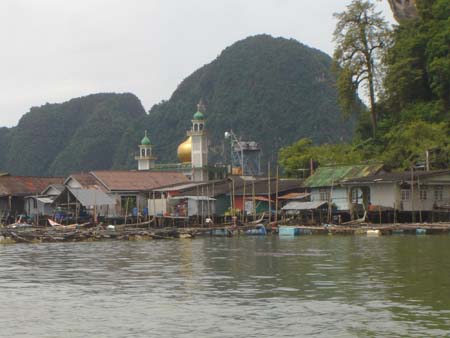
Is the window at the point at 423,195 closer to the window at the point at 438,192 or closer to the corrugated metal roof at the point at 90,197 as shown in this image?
the window at the point at 438,192

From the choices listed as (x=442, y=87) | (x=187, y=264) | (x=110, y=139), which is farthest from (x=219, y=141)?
(x=187, y=264)

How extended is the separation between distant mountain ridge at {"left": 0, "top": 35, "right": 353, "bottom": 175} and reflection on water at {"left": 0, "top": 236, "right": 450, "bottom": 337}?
8391 centimetres

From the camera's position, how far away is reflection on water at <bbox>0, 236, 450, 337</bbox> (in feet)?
44.5

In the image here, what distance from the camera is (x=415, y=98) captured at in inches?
2156

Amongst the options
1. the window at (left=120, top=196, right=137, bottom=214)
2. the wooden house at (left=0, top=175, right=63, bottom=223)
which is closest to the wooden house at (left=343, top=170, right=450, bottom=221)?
the window at (left=120, top=196, right=137, bottom=214)

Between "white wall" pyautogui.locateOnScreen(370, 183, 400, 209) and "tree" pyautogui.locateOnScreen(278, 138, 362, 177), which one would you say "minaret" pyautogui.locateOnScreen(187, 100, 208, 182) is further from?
"white wall" pyautogui.locateOnScreen(370, 183, 400, 209)

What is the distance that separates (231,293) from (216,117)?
107 meters

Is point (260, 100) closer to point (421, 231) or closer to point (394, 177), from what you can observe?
point (394, 177)

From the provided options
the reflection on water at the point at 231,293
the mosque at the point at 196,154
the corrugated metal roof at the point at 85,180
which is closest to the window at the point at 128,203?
the corrugated metal roof at the point at 85,180

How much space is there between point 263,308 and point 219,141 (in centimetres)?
10272

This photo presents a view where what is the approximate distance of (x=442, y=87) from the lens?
50062mm

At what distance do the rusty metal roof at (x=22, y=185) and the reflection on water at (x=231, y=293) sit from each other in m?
31.0

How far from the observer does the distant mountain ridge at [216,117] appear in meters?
118

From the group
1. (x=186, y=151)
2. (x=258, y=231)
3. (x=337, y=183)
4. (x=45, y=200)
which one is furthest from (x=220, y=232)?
(x=186, y=151)
